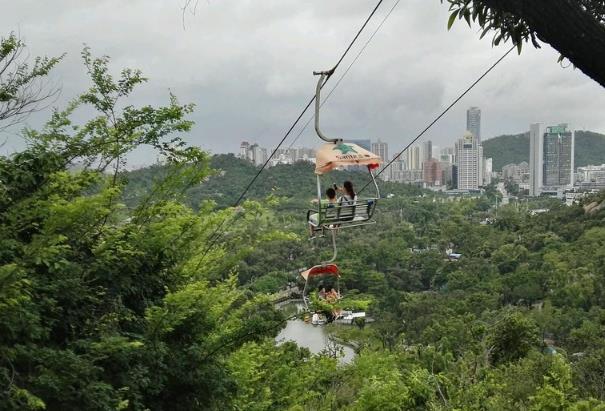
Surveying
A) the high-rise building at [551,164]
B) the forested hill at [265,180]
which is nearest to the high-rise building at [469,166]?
the high-rise building at [551,164]

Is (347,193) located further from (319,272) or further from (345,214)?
(319,272)

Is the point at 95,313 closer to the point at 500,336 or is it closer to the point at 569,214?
the point at 500,336

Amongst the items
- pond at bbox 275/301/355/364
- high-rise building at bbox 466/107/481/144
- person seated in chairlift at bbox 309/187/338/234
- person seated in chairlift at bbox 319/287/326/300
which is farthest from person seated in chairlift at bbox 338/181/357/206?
high-rise building at bbox 466/107/481/144

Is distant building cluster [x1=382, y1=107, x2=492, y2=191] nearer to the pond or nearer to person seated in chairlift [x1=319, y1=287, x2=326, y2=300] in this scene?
the pond

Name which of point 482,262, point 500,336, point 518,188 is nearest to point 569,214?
point 482,262

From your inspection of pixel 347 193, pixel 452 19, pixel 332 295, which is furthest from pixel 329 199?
pixel 452 19

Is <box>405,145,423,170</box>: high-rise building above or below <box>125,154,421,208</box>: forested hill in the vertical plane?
above

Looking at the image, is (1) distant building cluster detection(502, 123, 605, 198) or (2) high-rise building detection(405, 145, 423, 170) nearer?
(1) distant building cluster detection(502, 123, 605, 198)

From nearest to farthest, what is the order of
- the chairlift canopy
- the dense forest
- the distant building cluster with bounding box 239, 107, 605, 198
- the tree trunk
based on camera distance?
the tree trunk → the dense forest → the chairlift canopy → the distant building cluster with bounding box 239, 107, 605, 198
